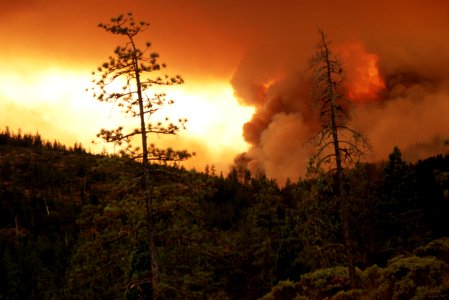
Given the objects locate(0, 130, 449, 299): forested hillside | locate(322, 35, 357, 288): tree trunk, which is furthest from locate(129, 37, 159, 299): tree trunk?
locate(322, 35, 357, 288): tree trunk

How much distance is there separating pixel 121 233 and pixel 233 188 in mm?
159054

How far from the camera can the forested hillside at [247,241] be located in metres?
15.0

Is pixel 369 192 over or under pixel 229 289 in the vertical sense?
over

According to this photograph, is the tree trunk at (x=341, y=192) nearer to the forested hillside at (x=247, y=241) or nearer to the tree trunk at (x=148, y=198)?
the forested hillside at (x=247, y=241)

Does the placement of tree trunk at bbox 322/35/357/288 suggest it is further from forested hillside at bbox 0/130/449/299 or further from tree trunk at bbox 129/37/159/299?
tree trunk at bbox 129/37/159/299

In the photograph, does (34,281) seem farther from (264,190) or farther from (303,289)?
(303,289)

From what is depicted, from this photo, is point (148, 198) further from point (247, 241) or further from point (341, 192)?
point (247, 241)

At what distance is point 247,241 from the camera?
5456 centimetres

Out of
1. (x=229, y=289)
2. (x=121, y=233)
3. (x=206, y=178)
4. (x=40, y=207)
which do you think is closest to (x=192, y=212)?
(x=206, y=178)

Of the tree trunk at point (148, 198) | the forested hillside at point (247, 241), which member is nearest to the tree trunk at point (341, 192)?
the forested hillside at point (247, 241)

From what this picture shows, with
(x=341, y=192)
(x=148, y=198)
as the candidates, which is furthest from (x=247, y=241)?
(x=148, y=198)

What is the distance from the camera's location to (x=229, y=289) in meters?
57.7

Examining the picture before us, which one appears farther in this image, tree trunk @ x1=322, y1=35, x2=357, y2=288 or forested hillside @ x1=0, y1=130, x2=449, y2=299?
tree trunk @ x1=322, y1=35, x2=357, y2=288

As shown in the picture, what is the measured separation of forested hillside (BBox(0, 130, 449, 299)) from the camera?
14961 mm
